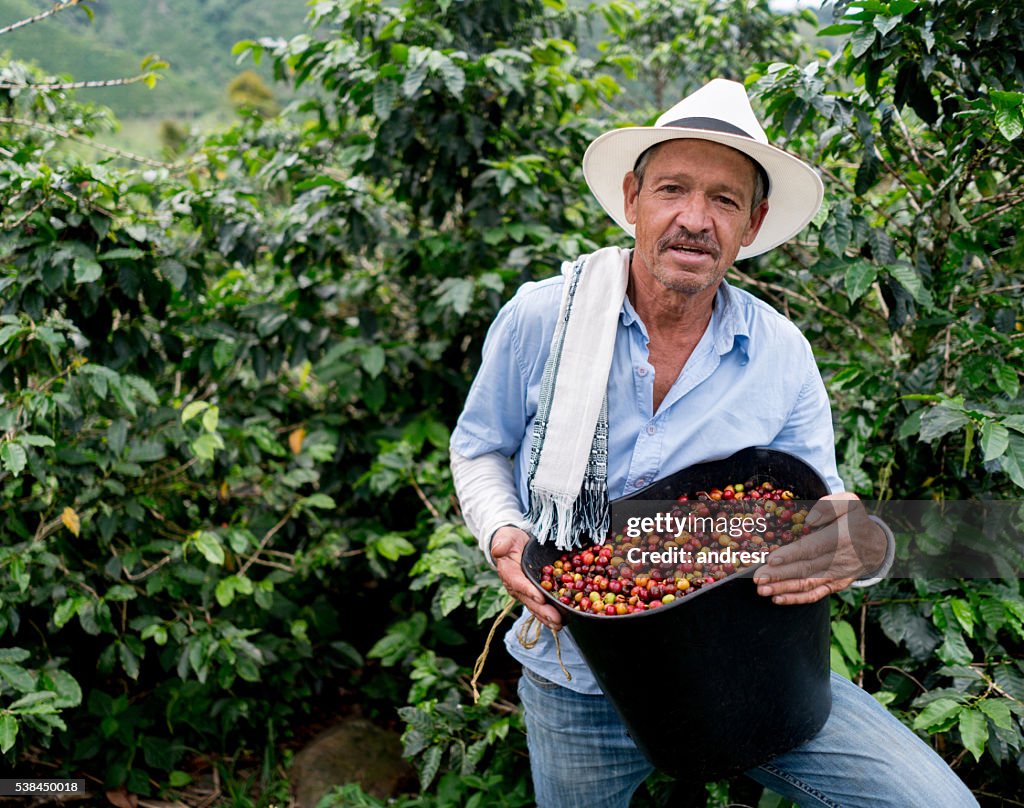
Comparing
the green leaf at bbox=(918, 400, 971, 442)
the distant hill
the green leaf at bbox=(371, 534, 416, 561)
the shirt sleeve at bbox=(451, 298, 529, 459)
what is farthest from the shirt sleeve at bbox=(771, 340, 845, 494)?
the distant hill

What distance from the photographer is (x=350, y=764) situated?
2557mm

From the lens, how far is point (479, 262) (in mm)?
2955

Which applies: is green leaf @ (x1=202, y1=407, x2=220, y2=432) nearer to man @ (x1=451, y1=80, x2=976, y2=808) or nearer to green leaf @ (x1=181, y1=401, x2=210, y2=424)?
green leaf @ (x1=181, y1=401, x2=210, y2=424)

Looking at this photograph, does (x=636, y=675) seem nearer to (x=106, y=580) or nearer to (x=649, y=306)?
(x=649, y=306)

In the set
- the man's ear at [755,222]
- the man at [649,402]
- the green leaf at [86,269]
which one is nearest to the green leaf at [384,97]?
the green leaf at [86,269]

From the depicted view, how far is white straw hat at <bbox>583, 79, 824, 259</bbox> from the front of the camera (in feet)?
4.68

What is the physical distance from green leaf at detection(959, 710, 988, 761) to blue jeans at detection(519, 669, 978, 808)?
1.02 feet

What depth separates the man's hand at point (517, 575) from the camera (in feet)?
4.32

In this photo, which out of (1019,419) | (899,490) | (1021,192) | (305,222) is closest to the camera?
(1019,419)

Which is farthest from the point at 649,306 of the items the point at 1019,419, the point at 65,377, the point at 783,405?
the point at 65,377

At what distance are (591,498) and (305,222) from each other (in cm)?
167

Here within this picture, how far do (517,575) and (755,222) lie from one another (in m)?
0.82

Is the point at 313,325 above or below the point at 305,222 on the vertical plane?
below

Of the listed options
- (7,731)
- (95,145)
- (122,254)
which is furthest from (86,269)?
(7,731)
